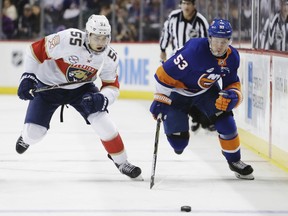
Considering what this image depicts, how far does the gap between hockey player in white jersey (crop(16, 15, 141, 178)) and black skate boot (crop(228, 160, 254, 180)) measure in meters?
0.62

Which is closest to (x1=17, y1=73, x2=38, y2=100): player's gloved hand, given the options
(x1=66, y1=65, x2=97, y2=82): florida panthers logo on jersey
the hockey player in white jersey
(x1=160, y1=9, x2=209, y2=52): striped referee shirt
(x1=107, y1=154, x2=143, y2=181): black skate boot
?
the hockey player in white jersey

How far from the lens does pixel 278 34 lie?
6477mm

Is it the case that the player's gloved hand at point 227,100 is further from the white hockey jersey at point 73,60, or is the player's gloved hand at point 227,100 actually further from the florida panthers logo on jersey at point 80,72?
the florida panthers logo on jersey at point 80,72

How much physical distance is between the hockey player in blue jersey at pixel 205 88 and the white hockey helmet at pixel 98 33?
459mm

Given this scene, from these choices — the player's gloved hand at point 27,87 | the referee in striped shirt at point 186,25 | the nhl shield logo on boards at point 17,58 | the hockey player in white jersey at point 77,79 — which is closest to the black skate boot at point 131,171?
the hockey player in white jersey at point 77,79

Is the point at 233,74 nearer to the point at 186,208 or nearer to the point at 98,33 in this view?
the point at 98,33

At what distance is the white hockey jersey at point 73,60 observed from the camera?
5.17 metres

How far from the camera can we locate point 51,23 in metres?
12.9

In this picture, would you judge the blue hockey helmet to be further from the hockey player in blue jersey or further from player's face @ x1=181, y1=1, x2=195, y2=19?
player's face @ x1=181, y1=1, x2=195, y2=19

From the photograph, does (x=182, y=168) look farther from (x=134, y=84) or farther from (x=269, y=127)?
(x=134, y=84)

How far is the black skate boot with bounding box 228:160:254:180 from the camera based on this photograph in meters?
5.35

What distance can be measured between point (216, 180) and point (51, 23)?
7994mm

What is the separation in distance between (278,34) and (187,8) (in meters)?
2.00

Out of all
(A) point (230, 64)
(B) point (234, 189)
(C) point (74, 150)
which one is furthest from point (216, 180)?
(C) point (74, 150)
